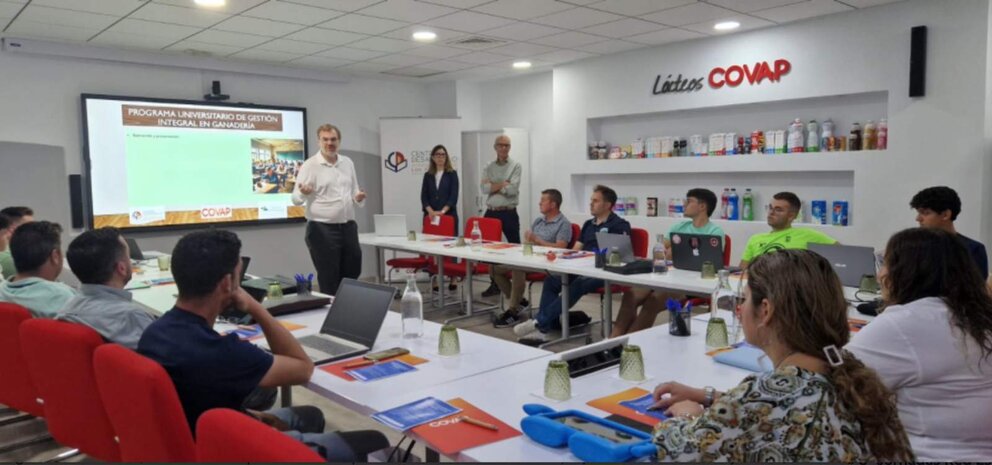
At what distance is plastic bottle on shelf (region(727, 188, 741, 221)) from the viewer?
6.60 m

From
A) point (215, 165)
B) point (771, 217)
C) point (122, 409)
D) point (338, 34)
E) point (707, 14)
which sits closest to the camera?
point (122, 409)

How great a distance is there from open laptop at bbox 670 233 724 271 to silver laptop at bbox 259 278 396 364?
2386 millimetres

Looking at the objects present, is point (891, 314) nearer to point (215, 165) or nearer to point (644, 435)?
point (644, 435)

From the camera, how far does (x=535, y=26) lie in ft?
18.9

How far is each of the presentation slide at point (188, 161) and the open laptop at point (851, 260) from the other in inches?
242

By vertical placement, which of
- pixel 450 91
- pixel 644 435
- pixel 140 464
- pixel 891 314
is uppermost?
pixel 450 91

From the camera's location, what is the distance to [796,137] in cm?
603

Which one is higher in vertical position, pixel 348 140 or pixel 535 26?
pixel 535 26

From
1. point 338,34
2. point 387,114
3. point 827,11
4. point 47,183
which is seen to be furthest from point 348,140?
point 827,11

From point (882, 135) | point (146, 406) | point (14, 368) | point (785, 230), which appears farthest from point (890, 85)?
point (14, 368)

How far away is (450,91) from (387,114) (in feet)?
2.99

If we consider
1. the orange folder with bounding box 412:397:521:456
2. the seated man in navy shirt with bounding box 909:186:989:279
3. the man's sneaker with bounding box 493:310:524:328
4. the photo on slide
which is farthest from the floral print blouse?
the photo on slide

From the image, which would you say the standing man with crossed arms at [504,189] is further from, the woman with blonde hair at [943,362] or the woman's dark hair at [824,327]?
the woman's dark hair at [824,327]

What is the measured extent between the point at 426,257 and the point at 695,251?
330 centimetres
